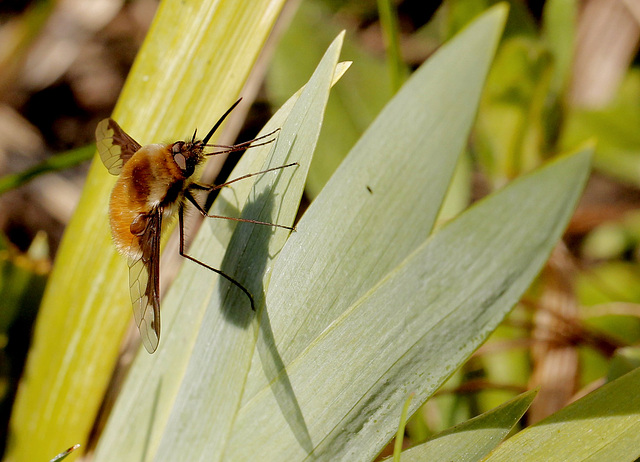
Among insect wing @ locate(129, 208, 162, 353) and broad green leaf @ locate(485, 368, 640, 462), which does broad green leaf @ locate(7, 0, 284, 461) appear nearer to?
insect wing @ locate(129, 208, 162, 353)

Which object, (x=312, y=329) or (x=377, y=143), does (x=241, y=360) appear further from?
A: (x=377, y=143)

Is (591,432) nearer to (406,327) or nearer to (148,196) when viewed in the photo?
(406,327)

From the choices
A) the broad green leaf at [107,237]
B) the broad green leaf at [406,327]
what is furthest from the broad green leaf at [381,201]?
the broad green leaf at [107,237]

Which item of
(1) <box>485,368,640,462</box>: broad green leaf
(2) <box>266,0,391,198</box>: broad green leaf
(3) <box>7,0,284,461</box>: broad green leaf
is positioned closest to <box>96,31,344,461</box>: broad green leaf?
(3) <box>7,0,284,461</box>: broad green leaf

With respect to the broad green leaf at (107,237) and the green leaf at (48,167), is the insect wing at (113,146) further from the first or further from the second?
the green leaf at (48,167)

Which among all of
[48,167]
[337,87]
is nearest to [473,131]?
[337,87]

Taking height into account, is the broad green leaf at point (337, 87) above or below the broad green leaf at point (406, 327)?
above
